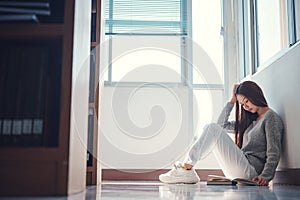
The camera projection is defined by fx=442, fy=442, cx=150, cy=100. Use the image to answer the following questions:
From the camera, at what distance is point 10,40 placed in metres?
1.18

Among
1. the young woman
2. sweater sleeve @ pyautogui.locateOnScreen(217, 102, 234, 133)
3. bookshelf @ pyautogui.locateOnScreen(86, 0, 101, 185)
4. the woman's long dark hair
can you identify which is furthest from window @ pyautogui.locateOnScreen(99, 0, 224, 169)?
bookshelf @ pyautogui.locateOnScreen(86, 0, 101, 185)

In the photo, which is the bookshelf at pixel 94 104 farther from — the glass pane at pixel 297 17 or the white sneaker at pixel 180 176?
the glass pane at pixel 297 17

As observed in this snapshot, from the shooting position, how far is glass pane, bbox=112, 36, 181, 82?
416cm

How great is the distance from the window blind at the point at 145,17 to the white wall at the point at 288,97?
53.7 inches

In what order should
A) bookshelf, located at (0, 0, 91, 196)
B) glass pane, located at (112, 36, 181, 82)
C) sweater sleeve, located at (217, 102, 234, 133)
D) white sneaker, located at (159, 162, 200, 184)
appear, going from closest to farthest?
bookshelf, located at (0, 0, 91, 196) → white sneaker, located at (159, 162, 200, 184) → sweater sleeve, located at (217, 102, 234, 133) → glass pane, located at (112, 36, 181, 82)

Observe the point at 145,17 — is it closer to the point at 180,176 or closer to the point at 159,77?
the point at 159,77

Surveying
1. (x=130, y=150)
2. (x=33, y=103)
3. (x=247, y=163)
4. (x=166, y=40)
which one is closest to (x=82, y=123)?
(x=33, y=103)

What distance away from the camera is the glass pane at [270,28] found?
3102 mm

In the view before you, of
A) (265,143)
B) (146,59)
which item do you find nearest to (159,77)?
(146,59)

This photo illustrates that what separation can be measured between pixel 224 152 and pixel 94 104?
994mm

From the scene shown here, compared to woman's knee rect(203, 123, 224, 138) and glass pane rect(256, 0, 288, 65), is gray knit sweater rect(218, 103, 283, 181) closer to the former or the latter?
woman's knee rect(203, 123, 224, 138)

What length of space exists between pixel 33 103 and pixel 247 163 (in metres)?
1.96

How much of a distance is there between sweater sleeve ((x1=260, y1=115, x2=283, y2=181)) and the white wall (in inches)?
2.3

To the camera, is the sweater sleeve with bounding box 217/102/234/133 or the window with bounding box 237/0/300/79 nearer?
the window with bounding box 237/0/300/79
